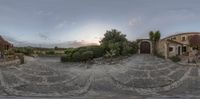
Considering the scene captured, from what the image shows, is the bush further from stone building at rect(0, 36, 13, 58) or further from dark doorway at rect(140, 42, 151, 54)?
stone building at rect(0, 36, 13, 58)

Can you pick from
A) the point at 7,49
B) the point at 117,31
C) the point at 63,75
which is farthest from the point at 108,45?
the point at 7,49

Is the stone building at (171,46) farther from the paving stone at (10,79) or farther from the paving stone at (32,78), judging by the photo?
the paving stone at (10,79)

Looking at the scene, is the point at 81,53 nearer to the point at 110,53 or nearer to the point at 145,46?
the point at 110,53

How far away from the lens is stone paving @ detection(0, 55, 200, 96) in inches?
527

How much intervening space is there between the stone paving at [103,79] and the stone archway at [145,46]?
14 cm

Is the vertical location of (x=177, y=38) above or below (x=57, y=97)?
above

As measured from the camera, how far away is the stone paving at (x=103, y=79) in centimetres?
1340

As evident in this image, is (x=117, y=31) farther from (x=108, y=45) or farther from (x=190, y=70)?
(x=190, y=70)

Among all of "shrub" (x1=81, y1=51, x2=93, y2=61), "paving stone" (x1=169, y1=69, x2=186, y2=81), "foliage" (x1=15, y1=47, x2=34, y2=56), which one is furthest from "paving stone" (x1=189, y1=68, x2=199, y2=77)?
"foliage" (x1=15, y1=47, x2=34, y2=56)

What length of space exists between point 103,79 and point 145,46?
1.36 metres

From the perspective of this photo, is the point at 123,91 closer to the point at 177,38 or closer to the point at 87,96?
the point at 87,96

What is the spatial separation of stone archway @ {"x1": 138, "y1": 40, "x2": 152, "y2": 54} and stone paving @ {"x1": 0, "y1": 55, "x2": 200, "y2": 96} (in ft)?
0.45

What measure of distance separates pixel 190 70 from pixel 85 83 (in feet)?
8.93

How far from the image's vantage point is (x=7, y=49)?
44.9 ft
